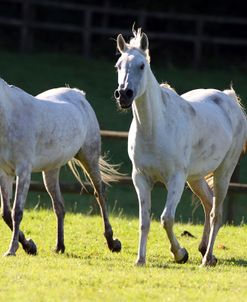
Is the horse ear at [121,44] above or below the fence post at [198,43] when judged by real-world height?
above

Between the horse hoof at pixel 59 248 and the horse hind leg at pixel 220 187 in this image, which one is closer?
the horse hind leg at pixel 220 187

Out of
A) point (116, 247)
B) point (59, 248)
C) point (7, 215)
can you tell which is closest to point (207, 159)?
point (116, 247)

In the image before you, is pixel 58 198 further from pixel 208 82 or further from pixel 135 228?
A: pixel 208 82

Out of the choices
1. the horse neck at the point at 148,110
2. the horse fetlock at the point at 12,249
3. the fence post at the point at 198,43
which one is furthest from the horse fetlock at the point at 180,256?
the fence post at the point at 198,43

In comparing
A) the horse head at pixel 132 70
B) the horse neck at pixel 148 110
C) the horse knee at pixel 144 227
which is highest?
the horse head at pixel 132 70

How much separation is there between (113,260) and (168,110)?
5.41 ft

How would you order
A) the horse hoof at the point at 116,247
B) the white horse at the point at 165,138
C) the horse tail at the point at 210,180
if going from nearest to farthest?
the white horse at the point at 165,138 → the horse hoof at the point at 116,247 → the horse tail at the point at 210,180

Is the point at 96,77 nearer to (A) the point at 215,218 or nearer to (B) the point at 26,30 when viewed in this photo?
(B) the point at 26,30

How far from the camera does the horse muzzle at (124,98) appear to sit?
10102 mm

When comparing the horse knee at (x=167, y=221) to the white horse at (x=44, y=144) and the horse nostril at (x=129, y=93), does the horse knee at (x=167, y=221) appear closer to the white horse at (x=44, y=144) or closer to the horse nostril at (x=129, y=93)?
the horse nostril at (x=129, y=93)

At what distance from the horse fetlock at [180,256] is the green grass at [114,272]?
108mm

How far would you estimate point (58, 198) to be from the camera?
12609 millimetres

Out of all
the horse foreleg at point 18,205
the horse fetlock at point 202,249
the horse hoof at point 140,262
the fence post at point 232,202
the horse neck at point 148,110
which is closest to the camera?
the horse hoof at point 140,262

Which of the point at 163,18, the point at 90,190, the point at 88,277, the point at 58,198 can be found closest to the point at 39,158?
the point at 58,198
